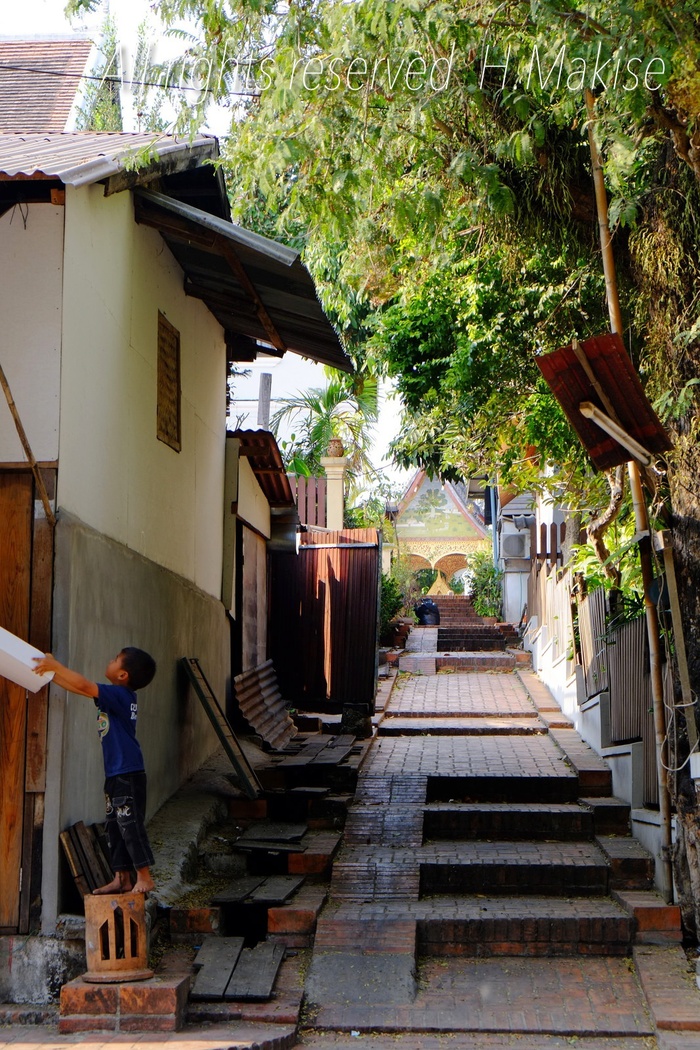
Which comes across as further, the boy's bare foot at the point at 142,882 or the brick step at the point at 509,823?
the brick step at the point at 509,823

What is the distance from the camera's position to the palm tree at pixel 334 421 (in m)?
20.7

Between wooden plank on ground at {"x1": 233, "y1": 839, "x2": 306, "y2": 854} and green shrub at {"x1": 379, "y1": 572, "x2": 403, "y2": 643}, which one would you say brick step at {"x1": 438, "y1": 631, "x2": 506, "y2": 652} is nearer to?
green shrub at {"x1": 379, "y1": 572, "x2": 403, "y2": 643}

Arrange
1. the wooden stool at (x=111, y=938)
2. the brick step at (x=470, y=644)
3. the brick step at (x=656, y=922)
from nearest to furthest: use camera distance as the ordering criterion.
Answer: the wooden stool at (x=111, y=938) → the brick step at (x=656, y=922) → the brick step at (x=470, y=644)

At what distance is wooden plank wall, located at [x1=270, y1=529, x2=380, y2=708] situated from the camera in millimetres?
13000

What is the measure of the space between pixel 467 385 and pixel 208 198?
352 centimetres

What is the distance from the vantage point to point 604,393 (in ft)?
21.6

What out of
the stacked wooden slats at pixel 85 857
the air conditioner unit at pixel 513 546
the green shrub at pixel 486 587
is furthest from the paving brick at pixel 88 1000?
the green shrub at pixel 486 587

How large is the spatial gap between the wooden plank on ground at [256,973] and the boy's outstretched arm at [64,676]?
1934 millimetres

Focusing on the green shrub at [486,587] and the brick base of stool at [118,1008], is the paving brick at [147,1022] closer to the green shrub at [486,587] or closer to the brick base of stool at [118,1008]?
the brick base of stool at [118,1008]

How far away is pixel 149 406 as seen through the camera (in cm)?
827

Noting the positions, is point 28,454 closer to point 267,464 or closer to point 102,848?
point 102,848

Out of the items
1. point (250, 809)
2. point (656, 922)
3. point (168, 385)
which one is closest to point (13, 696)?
point (250, 809)

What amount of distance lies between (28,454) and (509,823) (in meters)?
5.03

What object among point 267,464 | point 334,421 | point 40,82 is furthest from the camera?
point 334,421
